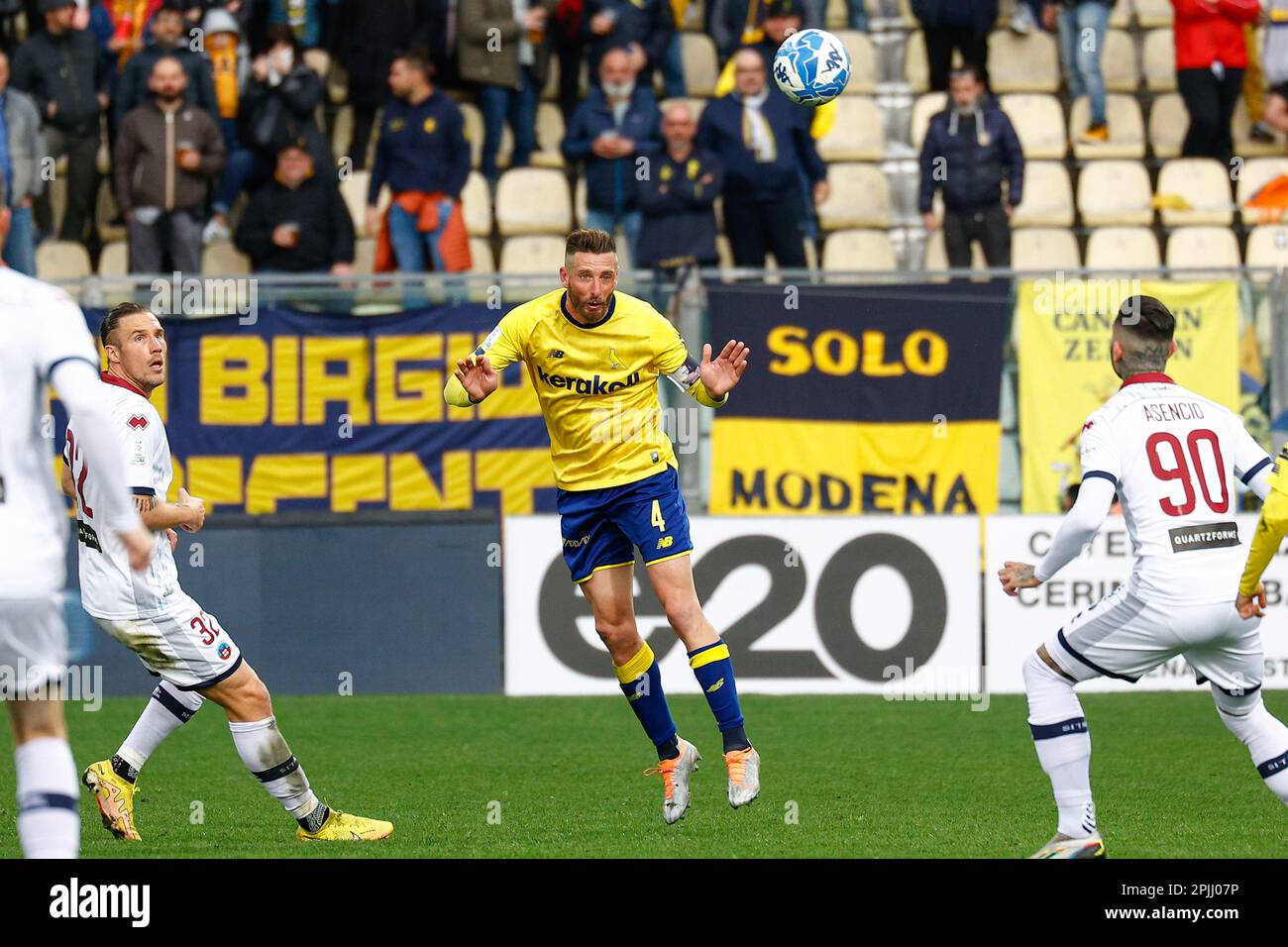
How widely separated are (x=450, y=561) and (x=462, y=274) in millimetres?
2228

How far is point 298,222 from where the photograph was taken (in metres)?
15.4

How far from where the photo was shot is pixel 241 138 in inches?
643

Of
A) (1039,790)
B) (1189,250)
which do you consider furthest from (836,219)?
(1039,790)

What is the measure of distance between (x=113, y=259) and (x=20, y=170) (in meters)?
1.56

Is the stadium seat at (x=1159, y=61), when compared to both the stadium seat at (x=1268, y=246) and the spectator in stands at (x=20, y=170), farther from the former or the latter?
the spectator in stands at (x=20, y=170)

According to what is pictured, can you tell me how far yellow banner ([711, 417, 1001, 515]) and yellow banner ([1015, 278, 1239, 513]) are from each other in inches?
13.3

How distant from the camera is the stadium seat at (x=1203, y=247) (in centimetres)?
1677

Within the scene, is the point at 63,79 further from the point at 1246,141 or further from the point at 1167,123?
the point at 1246,141

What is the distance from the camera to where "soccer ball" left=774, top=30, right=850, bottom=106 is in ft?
38.8

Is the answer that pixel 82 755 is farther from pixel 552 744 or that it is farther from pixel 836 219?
pixel 836 219

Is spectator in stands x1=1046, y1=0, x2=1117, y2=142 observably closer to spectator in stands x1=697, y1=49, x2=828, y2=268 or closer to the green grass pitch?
spectator in stands x1=697, y1=49, x2=828, y2=268

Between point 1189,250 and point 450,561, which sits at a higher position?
point 1189,250

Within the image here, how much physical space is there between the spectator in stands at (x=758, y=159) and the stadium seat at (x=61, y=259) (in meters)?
5.46
